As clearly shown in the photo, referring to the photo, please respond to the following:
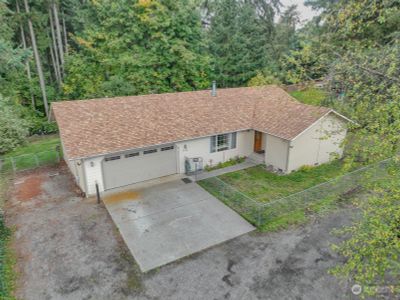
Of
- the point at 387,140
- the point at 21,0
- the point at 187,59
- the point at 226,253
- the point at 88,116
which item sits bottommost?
the point at 226,253

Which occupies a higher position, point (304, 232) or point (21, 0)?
point (21, 0)

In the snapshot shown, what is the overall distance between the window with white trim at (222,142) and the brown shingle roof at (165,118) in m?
0.57

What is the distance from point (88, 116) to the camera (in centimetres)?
1315

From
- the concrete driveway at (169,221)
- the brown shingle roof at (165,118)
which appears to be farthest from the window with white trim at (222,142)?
the concrete driveway at (169,221)

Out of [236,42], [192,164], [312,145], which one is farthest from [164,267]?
[236,42]

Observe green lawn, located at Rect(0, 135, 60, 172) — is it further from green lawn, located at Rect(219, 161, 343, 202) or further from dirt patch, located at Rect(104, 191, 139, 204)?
green lawn, located at Rect(219, 161, 343, 202)

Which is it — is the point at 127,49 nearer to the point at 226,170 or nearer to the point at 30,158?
the point at 30,158

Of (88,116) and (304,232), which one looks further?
(88,116)

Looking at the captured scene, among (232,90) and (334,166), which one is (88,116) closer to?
(232,90)

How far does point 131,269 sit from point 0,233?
17.4 feet

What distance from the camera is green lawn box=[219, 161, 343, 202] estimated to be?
12.3m

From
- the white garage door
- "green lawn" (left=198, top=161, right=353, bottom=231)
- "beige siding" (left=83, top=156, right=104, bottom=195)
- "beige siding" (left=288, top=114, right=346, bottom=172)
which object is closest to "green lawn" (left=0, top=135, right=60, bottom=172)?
"beige siding" (left=83, top=156, right=104, bottom=195)

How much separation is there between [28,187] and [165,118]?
762cm

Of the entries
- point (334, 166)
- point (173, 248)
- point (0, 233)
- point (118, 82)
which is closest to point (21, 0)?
point (118, 82)
